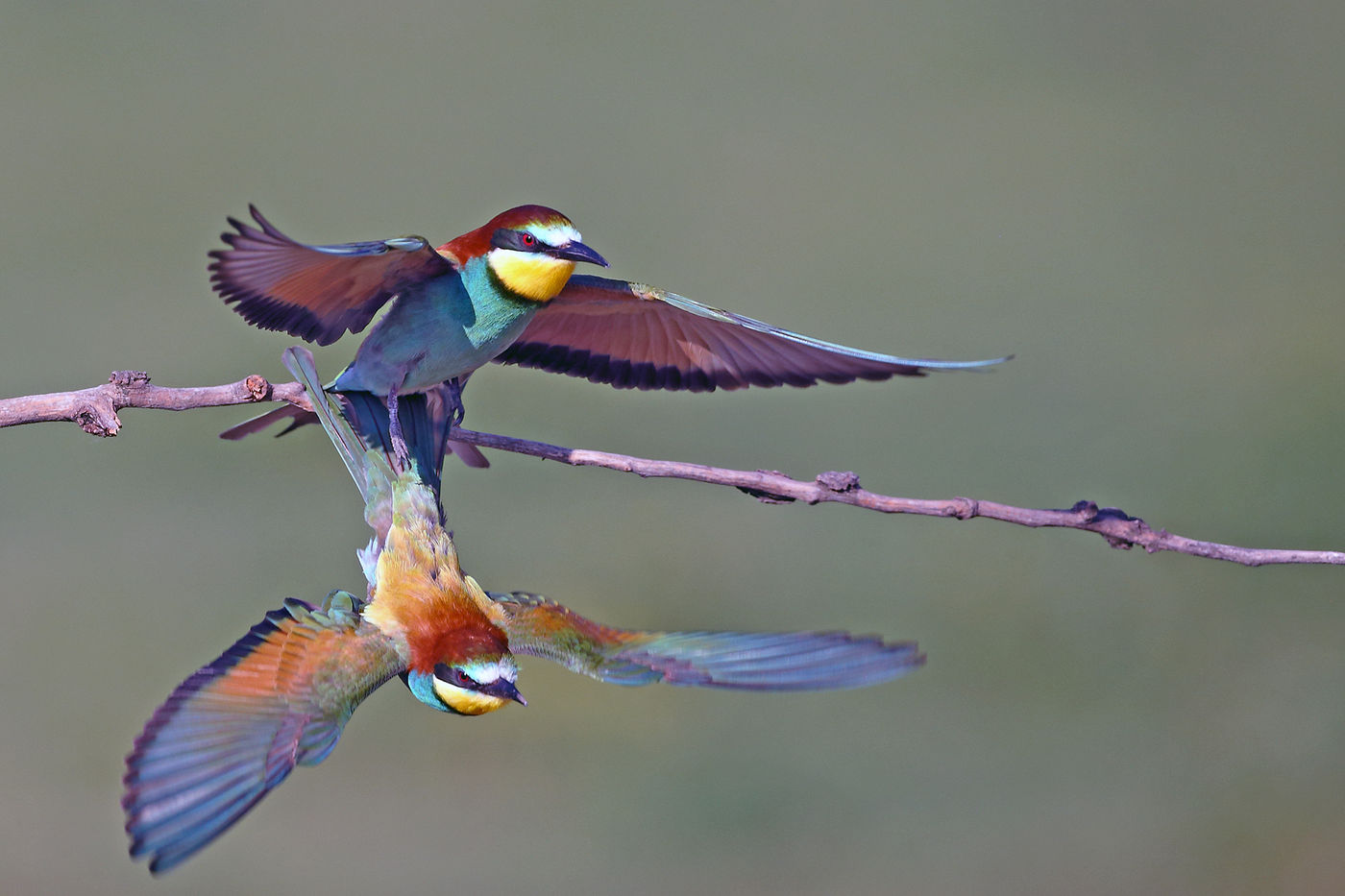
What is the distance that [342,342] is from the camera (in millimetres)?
2836

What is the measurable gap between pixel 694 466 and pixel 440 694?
0.30m

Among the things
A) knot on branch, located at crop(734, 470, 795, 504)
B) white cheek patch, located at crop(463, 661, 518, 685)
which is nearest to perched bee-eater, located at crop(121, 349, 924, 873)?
white cheek patch, located at crop(463, 661, 518, 685)

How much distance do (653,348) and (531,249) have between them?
0.25 metres

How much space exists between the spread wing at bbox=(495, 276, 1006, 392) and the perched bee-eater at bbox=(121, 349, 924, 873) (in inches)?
9.1

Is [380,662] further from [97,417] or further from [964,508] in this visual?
[964,508]

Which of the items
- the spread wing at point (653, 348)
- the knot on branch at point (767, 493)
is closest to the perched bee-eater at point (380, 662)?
the knot on branch at point (767, 493)

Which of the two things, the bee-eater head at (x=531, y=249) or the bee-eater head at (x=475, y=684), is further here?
the bee-eater head at (x=531, y=249)

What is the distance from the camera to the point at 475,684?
121 cm

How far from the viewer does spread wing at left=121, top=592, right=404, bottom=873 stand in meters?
0.99

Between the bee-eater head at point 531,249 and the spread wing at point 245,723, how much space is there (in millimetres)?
358

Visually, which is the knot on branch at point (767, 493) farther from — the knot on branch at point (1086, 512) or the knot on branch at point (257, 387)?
the knot on branch at point (257, 387)

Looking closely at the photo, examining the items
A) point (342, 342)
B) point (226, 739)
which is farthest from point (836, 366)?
point (342, 342)

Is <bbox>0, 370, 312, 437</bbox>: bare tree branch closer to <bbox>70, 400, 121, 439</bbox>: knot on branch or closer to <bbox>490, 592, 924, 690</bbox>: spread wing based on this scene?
<bbox>70, 400, 121, 439</bbox>: knot on branch

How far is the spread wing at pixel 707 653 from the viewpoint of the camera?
1.05 meters
